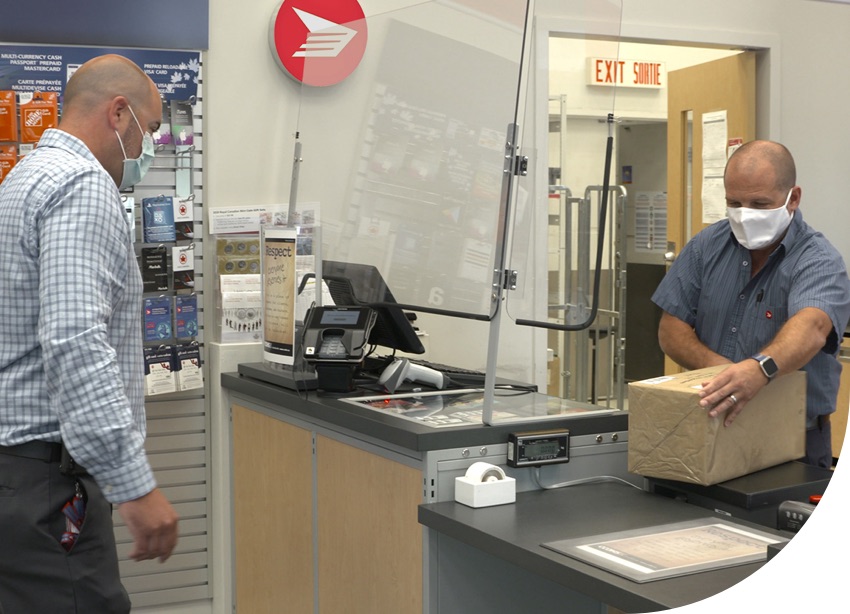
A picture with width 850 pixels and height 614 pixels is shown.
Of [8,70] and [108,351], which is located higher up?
[8,70]

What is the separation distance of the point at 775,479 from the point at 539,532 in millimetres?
625

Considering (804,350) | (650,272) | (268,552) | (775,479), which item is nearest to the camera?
(775,479)

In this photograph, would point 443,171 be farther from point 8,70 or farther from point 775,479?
point 8,70

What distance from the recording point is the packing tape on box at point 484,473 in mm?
2391

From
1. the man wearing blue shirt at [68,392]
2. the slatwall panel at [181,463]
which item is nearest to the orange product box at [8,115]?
the slatwall panel at [181,463]

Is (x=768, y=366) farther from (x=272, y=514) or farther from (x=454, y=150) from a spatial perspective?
(x=272, y=514)

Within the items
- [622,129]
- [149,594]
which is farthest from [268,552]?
[622,129]

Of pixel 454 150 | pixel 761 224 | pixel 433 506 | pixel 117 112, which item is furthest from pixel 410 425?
pixel 761 224

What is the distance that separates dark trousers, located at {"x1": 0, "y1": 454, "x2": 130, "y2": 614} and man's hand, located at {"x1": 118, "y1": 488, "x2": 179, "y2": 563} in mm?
167

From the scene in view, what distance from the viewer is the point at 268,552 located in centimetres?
347

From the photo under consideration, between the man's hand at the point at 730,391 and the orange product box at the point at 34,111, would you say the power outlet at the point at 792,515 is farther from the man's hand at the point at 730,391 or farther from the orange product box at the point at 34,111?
the orange product box at the point at 34,111

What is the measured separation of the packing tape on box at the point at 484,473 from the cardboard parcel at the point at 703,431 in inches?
12.9

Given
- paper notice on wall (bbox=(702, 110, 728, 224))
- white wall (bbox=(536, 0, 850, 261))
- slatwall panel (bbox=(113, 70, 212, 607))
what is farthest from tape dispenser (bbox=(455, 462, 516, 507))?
paper notice on wall (bbox=(702, 110, 728, 224))

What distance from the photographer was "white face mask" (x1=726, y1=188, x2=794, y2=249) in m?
2.80
